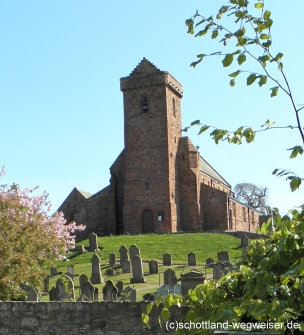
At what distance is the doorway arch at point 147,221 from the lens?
175 feet

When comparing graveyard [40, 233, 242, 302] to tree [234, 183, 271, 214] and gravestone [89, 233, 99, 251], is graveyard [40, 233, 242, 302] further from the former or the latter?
tree [234, 183, 271, 214]

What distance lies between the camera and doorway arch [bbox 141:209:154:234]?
2103 inches

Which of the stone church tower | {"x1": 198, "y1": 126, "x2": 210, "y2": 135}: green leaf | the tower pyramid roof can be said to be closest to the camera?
{"x1": 198, "y1": 126, "x2": 210, "y2": 135}: green leaf

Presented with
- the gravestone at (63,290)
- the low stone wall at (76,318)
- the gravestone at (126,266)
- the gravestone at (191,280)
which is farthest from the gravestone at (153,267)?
the low stone wall at (76,318)

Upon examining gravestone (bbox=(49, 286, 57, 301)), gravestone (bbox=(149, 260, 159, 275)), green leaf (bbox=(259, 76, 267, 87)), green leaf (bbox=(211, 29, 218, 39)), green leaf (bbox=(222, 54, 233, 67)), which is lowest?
gravestone (bbox=(49, 286, 57, 301))

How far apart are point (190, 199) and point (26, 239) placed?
120 feet

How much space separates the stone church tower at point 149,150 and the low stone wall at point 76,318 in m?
42.5

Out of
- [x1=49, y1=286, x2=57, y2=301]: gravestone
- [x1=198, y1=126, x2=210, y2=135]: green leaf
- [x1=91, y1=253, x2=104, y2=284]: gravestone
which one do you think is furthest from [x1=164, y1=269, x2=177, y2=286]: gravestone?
[x1=198, y1=126, x2=210, y2=135]: green leaf

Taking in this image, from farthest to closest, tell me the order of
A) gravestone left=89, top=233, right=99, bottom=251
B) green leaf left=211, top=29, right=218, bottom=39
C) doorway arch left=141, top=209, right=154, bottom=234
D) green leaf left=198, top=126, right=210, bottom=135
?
doorway arch left=141, top=209, right=154, bottom=234 < gravestone left=89, top=233, right=99, bottom=251 < green leaf left=198, top=126, right=210, bottom=135 < green leaf left=211, top=29, right=218, bottom=39

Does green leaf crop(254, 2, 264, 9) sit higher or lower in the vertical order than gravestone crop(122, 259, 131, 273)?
higher

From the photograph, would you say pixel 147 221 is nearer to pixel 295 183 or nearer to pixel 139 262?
pixel 139 262

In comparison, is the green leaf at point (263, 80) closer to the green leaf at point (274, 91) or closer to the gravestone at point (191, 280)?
the green leaf at point (274, 91)

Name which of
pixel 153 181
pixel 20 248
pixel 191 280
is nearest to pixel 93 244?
pixel 153 181

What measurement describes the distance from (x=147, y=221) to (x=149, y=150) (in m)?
6.42
